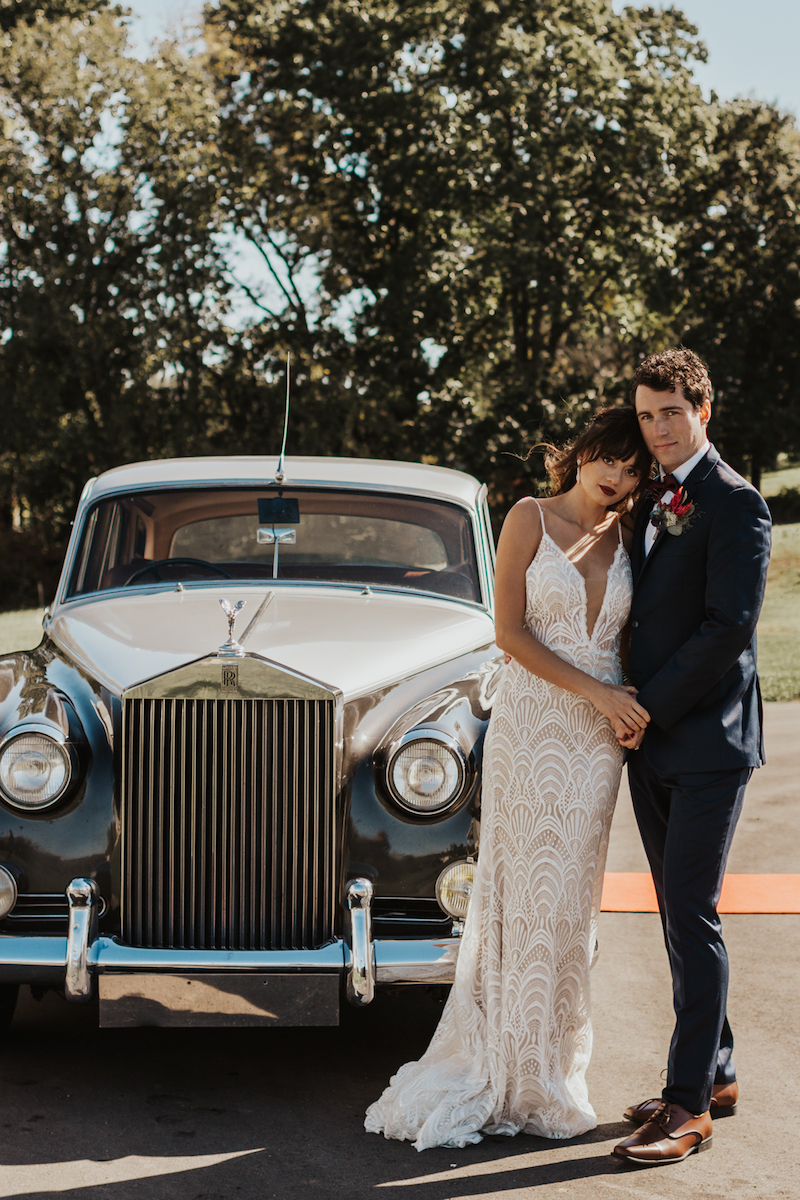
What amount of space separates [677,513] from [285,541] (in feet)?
6.90

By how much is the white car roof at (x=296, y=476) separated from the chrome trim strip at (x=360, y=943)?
219 centimetres

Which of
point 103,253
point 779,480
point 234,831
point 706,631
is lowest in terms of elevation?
point 234,831

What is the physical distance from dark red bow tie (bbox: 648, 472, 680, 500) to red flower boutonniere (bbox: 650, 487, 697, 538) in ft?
0.12

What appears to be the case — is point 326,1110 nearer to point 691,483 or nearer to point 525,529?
point 525,529

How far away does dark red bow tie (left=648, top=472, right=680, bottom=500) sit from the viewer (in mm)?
3322

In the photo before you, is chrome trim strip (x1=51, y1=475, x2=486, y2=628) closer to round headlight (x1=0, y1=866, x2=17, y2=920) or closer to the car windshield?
the car windshield

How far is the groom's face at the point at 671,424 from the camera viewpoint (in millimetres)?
3295

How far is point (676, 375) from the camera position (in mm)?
3277

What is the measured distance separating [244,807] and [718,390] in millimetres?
31228

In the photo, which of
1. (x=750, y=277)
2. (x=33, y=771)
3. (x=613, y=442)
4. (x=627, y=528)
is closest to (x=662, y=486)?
(x=613, y=442)

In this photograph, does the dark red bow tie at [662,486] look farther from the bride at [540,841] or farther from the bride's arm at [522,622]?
the bride's arm at [522,622]

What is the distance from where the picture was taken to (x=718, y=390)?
1286 inches

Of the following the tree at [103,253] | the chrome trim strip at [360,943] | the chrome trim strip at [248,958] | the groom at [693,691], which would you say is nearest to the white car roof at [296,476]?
the groom at [693,691]

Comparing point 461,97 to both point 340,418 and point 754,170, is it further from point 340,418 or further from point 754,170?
point 754,170
